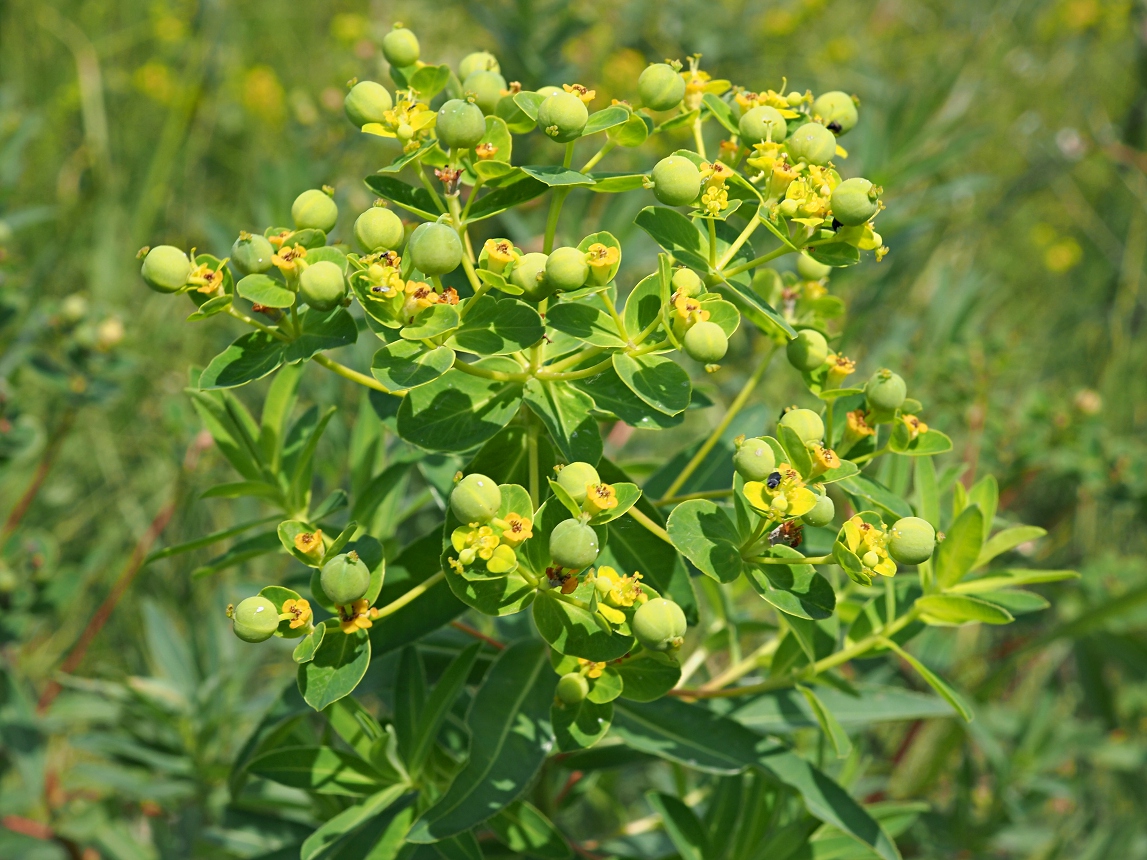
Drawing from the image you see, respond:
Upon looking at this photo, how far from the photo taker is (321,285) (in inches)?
44.5

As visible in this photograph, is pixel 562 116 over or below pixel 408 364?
over

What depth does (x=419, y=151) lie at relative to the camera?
1.21 m

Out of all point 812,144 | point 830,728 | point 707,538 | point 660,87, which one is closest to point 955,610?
point 830,728

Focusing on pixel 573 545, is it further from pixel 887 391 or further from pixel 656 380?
pixel 887 391

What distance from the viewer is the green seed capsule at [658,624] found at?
3.47 ft

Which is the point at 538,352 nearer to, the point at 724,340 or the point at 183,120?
the point at 724,340

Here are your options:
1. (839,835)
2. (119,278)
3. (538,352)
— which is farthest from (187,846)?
(119,278)

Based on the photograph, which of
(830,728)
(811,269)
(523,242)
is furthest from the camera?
(523,242)

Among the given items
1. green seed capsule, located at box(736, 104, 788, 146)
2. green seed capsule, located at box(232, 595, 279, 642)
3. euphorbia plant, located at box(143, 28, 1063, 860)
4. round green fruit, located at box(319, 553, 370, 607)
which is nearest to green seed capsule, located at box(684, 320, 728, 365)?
euphorbia plant, located at box(143, 28, 1063, 860)

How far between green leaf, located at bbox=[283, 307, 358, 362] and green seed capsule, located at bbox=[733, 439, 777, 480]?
478 millimetres

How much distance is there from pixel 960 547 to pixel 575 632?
627 mm

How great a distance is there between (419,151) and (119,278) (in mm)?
2834

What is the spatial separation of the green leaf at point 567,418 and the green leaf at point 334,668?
0.33 m

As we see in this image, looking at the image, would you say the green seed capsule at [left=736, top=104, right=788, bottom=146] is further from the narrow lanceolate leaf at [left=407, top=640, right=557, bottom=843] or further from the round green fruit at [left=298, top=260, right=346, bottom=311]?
the narrow lanceolate leaf at [left=407, top=640, right=557, bottom=843]
